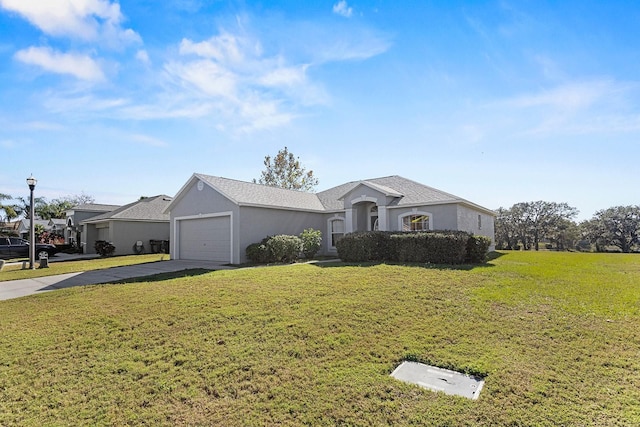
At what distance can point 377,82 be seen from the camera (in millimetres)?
11414

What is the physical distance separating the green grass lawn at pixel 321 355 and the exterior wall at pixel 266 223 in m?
7.84

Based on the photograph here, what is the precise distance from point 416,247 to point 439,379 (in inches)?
364

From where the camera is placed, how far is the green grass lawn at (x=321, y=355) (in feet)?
11.5

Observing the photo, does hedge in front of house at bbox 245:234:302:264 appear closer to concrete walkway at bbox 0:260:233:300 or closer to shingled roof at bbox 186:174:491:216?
shingled roof at bbox 186:174:491:216

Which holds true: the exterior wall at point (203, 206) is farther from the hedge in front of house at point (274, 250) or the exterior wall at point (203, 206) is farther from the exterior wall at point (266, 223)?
the hedge in front of house at point (274, 250)

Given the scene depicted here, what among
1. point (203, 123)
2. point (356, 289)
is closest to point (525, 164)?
point (356, 289)

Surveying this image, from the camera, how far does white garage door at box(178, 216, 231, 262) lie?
1683 centimetres

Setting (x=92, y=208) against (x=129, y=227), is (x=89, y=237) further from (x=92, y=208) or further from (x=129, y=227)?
(x=129, y=227)

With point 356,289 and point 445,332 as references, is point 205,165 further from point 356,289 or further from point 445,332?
point 445,332

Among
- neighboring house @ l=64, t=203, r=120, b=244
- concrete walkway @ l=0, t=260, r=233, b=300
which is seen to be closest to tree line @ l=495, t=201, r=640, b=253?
concrete walkway @ l=0, t=260, r=233, b=300

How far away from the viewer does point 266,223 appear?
17203mm

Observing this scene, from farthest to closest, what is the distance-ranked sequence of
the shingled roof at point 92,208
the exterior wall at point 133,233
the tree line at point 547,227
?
1. the tree line at point 547,227
2. the shingled roof at point 92,208
3. the exterior wall at point 133,233

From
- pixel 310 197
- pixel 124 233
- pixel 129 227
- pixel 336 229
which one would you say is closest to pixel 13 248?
pixel 124 233

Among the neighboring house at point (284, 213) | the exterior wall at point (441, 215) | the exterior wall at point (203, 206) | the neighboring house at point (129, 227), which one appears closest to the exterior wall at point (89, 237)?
the neighboring house at point (129, 227)
